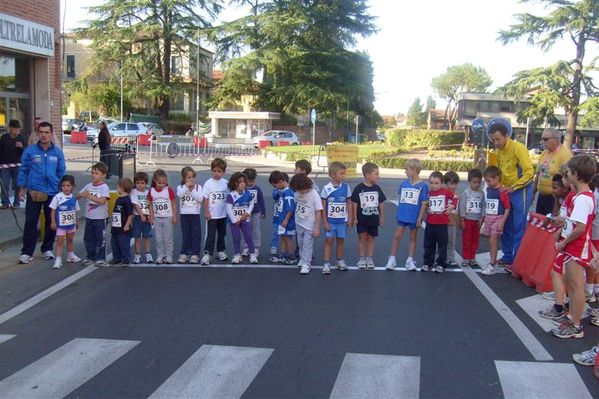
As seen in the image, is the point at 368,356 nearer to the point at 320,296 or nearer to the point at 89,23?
the point at 320,296

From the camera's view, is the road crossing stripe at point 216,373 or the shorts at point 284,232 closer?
the road crossing stripe at point 216,373

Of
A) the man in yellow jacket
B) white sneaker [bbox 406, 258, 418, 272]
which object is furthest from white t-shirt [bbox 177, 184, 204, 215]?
the man in yellow jacket

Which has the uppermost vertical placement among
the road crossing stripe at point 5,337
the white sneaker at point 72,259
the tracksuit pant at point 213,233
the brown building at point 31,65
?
the brown building at point 31,65

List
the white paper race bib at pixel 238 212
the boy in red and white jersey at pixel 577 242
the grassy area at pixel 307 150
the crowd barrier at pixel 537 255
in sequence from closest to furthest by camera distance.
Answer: the boy in red and white jersey at pixel 577 242, the crowd barrier at pixel 537 255, the white paper race bib at pixel 238 212, the grassy area at pixel 307 150

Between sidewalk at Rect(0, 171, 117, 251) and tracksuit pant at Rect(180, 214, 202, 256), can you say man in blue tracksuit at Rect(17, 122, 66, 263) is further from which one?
tracksuit pant at Rect(180, 214, 202, 256)

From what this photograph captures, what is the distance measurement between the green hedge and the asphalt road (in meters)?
32.7

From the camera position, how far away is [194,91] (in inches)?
2657

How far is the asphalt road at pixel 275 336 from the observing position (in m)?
4.46

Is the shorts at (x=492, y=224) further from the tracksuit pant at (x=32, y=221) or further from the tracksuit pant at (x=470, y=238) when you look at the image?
the tracksuit pant at (x=32, y=221)

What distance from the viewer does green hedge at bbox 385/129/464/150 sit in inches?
1604

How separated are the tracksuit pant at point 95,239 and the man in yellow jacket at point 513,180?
5767mm

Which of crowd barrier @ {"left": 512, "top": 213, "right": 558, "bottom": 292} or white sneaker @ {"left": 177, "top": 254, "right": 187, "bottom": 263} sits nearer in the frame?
crowd barrier @ {"left": 512, "top": 213, "right": 558, "bottom": 292}

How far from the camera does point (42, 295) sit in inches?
277

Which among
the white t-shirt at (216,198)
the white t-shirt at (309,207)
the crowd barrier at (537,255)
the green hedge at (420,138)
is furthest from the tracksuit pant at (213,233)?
the green hedge at (420,138)
